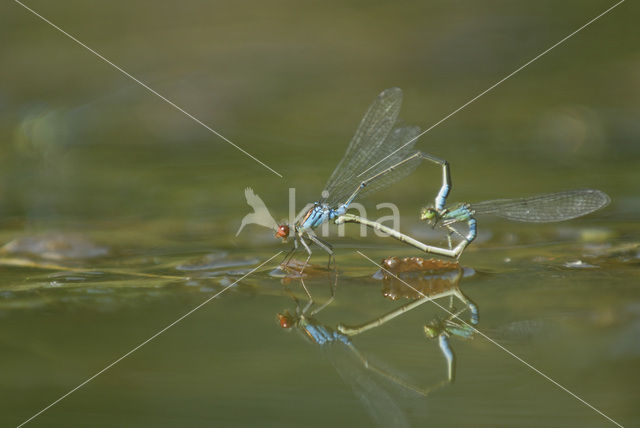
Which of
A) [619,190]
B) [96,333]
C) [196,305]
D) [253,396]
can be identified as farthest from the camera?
[619,190]

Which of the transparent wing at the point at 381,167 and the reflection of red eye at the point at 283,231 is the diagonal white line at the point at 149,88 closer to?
the transparent wing at the point at 381,167

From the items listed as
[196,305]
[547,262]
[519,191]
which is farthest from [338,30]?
[196,305]

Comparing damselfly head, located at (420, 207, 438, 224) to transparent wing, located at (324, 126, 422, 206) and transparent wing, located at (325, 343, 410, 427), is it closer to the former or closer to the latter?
transparent wing, located at (324, 126, 422, 206)

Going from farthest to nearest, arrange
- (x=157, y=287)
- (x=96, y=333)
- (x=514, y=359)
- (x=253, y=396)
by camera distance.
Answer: (x=157, y=287) → (x=96, y=333) → (x=514, y=359) → (x=253, y=396)

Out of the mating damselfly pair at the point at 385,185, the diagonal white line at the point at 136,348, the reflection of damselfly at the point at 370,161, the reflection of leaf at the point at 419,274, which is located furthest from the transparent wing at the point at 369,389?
the reflection of damselfly at the point at 370,161

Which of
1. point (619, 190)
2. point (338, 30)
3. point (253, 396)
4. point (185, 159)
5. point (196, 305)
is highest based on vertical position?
point (338, 30)

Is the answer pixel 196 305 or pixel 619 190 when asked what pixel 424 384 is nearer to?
pixel 196 305
